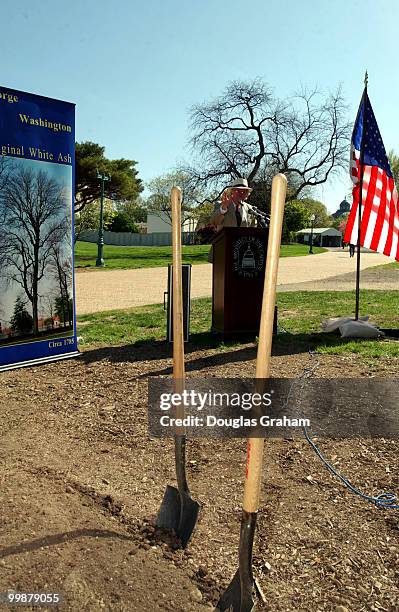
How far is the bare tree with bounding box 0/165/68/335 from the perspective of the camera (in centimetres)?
564

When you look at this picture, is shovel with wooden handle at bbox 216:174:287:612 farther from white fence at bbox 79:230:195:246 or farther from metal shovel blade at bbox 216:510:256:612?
white fence at bbox 79:230:195:246

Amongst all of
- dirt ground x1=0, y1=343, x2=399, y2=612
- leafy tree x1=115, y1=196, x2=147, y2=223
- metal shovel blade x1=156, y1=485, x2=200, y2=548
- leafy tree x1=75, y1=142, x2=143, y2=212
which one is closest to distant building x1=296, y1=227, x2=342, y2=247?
leafy tree x1=115, y1=196, x2=147, y2=223

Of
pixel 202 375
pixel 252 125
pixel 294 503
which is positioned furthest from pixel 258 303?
pixel 252 125

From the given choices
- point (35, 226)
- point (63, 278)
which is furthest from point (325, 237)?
point (35, 226)

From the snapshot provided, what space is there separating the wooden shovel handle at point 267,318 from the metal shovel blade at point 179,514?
660 mm

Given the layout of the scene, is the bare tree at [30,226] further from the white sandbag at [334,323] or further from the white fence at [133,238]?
the white fence at [133,238]

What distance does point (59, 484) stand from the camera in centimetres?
311

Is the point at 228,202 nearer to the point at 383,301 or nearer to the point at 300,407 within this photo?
the point at 300,407

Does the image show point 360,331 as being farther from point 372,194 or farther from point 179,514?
point 179,514

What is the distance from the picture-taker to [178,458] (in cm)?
277

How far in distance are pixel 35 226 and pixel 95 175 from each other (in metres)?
30.4

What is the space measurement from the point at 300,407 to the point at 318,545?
2.05 meters

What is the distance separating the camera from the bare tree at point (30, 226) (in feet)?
18.5

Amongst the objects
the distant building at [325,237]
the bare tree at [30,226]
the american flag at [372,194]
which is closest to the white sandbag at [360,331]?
the american flag at [372,194]
